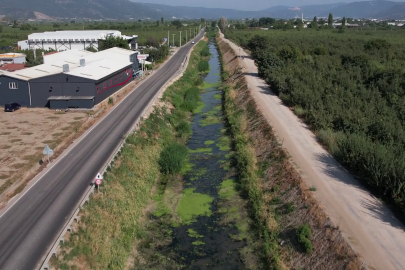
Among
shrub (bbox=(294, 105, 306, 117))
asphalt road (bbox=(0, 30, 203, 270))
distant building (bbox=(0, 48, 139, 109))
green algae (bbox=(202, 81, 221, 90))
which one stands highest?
distant building (bbox=(0, 48, 139, 109))

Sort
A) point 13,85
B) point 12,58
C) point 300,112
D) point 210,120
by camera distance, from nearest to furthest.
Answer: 1. point 300,112
2. point 13,85
3. point 210,120
4. point 12,58

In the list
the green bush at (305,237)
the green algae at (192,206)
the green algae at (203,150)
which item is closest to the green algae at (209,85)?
the green algae at (203,150)

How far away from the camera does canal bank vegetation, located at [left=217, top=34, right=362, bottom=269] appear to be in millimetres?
17625

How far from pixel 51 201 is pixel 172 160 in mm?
10132

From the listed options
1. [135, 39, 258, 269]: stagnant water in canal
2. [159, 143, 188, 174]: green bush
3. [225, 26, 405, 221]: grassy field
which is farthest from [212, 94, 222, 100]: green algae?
[159, 143, 188, 174]: green bush

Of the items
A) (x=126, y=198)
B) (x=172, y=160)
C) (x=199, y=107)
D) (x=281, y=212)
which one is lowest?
(x=281, y=212)

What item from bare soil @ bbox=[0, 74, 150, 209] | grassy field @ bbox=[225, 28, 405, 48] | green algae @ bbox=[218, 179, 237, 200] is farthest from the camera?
grassy field @ bbox=[225, 28, 405, 48]

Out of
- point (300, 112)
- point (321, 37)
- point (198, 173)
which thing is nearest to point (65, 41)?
point (300, 112)

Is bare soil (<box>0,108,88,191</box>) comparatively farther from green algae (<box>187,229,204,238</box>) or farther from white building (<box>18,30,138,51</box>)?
white building (<box>18,30,138,51</box>)

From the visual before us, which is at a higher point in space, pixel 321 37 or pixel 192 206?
pixel 321 37

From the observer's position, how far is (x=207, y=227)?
22.5 metres

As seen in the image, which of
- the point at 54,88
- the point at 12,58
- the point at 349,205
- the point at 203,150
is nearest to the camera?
the point at 349,205

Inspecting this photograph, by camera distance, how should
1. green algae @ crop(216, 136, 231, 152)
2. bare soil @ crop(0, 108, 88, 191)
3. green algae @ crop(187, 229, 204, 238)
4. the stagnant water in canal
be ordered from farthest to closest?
1. green algae @ crop(216, 136, 231, 152)
2. bare soil @ crop(0, 108, 88, 191)
3. green algae @ crop(187, 229, 204, 238)
4. the stagnant water in canal

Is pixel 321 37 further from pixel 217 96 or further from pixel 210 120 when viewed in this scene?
pixel 210 120
